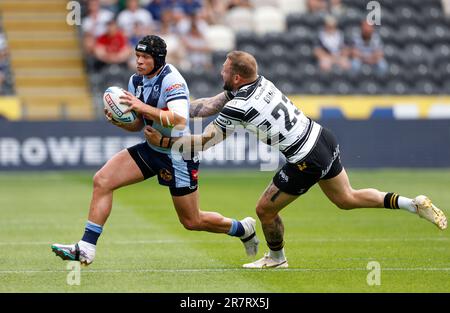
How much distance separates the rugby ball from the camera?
32.0 feet

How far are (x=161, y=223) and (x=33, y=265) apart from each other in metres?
4.18

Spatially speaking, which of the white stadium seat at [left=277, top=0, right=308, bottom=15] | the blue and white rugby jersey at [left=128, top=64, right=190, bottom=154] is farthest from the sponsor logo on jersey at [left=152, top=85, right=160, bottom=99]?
the white stadium seat at [left=277, top=0, right=308, bottom=15]

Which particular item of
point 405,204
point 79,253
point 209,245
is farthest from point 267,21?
point 79,253

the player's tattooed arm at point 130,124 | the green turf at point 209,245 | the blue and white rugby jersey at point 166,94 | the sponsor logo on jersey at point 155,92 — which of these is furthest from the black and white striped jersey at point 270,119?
the green turf at point 209,245

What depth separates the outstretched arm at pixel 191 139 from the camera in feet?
31.9

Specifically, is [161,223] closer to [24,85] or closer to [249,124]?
[249,124]

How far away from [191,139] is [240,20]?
1697cm

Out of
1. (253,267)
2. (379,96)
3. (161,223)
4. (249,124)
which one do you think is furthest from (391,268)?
(379,96)

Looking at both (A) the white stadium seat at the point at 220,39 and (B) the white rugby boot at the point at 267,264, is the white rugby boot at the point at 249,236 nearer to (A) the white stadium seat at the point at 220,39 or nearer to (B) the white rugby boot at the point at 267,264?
(B) the white rugby boot at the point at 267,264

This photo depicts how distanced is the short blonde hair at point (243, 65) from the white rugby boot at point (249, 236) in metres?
1.65

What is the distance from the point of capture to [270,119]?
9797mm

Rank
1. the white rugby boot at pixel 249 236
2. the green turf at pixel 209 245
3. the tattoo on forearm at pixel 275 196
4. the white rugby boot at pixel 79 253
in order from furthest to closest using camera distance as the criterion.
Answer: the white rugby boot at pixel 249 236 → the tattoo on forearm at pixel 275 196 → the white rugby boot at pixel 79 253 → the green turf at pixel 209 245

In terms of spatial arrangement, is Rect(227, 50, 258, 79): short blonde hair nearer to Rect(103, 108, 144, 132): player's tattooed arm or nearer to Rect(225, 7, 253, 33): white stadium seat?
Rect(103, 108, 144, 132): player's tattooed arm
